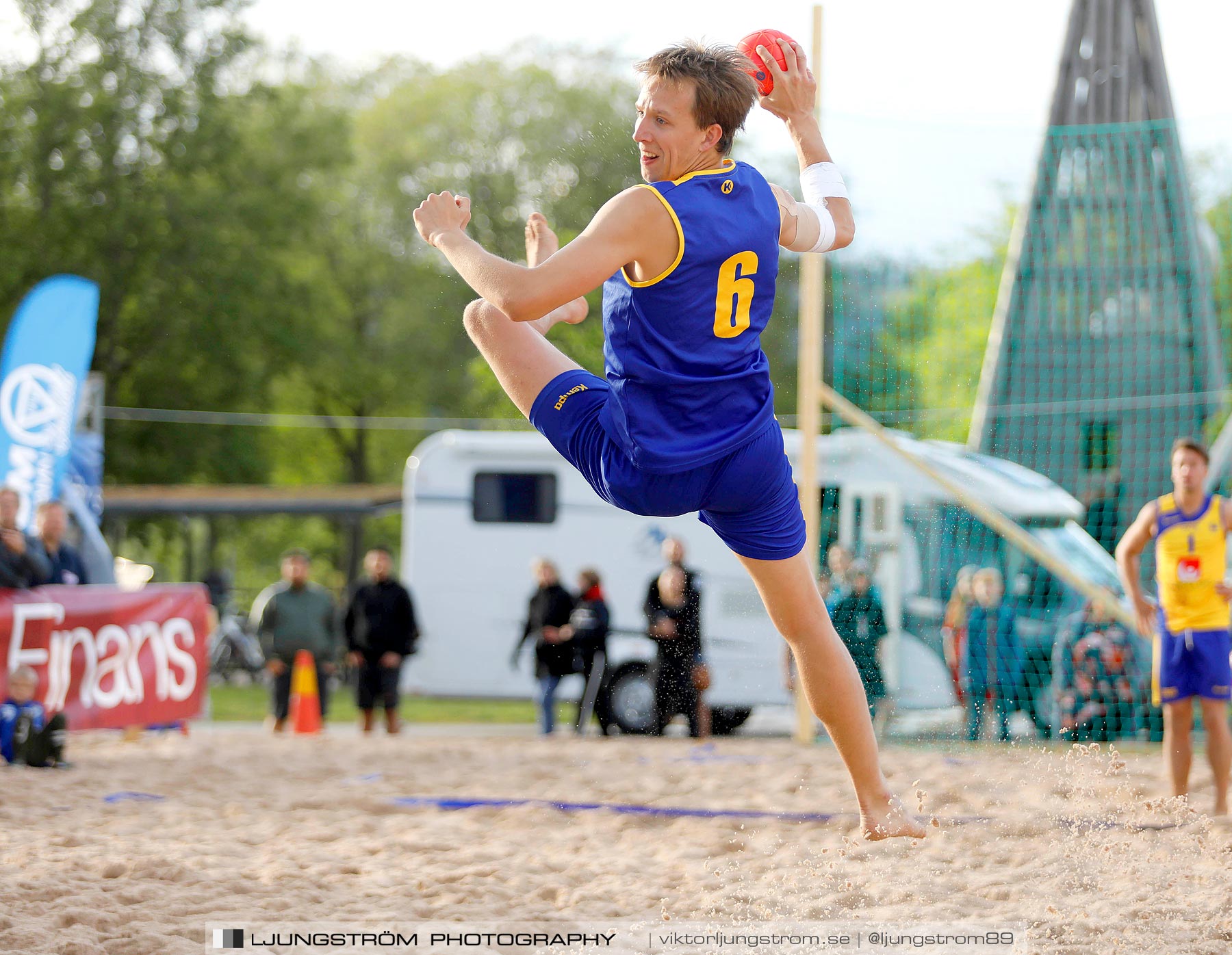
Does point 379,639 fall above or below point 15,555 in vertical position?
below

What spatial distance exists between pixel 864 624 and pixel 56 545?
18.3 feet

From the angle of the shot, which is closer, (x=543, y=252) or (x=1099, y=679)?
(x=543, y=252)

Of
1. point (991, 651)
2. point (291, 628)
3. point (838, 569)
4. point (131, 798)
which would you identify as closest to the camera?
point (131, 798)

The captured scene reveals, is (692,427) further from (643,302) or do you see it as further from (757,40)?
(757,40)

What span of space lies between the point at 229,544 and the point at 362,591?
2365 cm

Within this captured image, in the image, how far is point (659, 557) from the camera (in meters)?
13.3

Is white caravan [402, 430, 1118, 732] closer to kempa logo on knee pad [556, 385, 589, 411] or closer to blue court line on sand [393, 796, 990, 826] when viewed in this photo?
blue court line on sand [393, 796, 990, 826]

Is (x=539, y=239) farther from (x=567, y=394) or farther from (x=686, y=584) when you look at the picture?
(x=686, y=584)

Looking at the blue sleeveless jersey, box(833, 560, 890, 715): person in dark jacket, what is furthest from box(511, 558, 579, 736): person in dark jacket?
the blue sleeveless jersey

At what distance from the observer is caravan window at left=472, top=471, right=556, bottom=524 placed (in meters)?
13.7

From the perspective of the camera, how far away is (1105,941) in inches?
140

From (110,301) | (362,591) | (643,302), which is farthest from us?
(110,301)

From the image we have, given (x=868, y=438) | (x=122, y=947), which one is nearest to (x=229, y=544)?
(x=868, y=438)

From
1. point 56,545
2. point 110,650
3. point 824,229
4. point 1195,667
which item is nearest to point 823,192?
point 824,229
